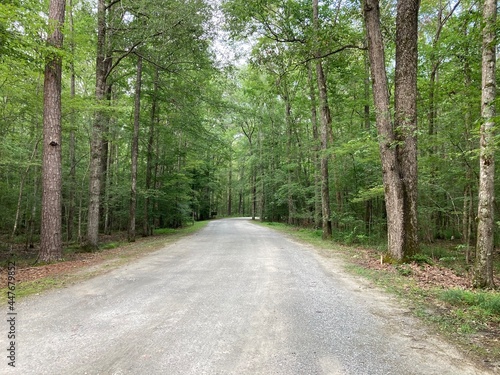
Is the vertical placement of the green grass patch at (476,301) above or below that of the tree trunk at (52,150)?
below

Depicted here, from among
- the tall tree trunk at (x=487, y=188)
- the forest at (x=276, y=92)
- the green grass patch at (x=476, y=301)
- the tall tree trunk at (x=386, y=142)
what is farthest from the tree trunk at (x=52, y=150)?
the tall tree trunk at (x=487, y=188)

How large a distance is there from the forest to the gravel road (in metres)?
2.84

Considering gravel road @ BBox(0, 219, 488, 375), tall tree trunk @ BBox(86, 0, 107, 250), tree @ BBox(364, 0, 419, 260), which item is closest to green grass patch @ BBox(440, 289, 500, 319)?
gravel road @ BBox(0, 219, 488, 375)

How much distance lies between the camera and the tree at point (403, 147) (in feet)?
23.3

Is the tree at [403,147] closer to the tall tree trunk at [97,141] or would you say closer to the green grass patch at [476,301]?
the green grass patch at [476,301]

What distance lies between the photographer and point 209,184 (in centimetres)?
2841

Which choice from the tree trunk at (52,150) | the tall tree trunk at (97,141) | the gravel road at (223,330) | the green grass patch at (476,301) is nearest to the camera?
the gravel road at (223,330)

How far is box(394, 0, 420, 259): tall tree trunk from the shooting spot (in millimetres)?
7098

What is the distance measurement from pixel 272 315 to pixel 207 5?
38.0 ft

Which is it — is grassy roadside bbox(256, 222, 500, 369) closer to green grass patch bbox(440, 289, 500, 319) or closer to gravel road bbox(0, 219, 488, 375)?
green grass patch bbox(440, 289, 500, 319)

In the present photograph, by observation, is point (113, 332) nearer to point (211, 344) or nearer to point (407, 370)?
point (211, 344)

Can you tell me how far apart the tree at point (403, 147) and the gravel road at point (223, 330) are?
8.06 feet

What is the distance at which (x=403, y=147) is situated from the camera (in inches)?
288

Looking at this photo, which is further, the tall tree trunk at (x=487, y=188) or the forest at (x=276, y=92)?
the forest at (x=276, y=92)
